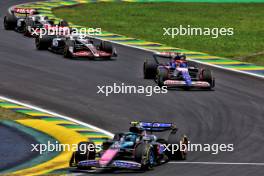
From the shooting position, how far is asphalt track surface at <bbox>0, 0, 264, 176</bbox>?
27.3m

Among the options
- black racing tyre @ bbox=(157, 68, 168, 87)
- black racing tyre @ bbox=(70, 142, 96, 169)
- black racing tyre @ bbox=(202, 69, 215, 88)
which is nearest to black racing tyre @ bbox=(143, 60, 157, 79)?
black racing tyre @ bbox=(157, 68, 168, 87)

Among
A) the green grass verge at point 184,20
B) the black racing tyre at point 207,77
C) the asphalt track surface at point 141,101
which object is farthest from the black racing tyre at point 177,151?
the green grass verge at point 184,20

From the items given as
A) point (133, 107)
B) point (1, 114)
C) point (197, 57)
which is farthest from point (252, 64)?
point (1, 114)

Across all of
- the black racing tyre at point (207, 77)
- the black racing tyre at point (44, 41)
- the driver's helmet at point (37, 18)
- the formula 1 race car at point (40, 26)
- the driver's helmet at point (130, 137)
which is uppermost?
the driver's helmet at point (37, 18)

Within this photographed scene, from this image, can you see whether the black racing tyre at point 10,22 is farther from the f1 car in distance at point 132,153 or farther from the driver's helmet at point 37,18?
the f1 car in distance at point 132,153

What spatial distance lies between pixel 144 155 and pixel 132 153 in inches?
19.0

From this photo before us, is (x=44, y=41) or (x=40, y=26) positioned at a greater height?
(x=40, y=26)

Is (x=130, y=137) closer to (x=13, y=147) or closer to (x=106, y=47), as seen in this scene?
(x=13, y=147)

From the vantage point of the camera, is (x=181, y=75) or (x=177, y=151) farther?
(x=181, y=75)

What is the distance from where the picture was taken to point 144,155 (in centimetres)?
2439

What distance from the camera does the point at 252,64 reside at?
43.4 m

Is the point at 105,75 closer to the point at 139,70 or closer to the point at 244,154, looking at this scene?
the point at 139,70

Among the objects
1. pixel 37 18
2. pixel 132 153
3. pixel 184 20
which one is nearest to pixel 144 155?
pixel 132 153

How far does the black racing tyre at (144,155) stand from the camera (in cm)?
2436
